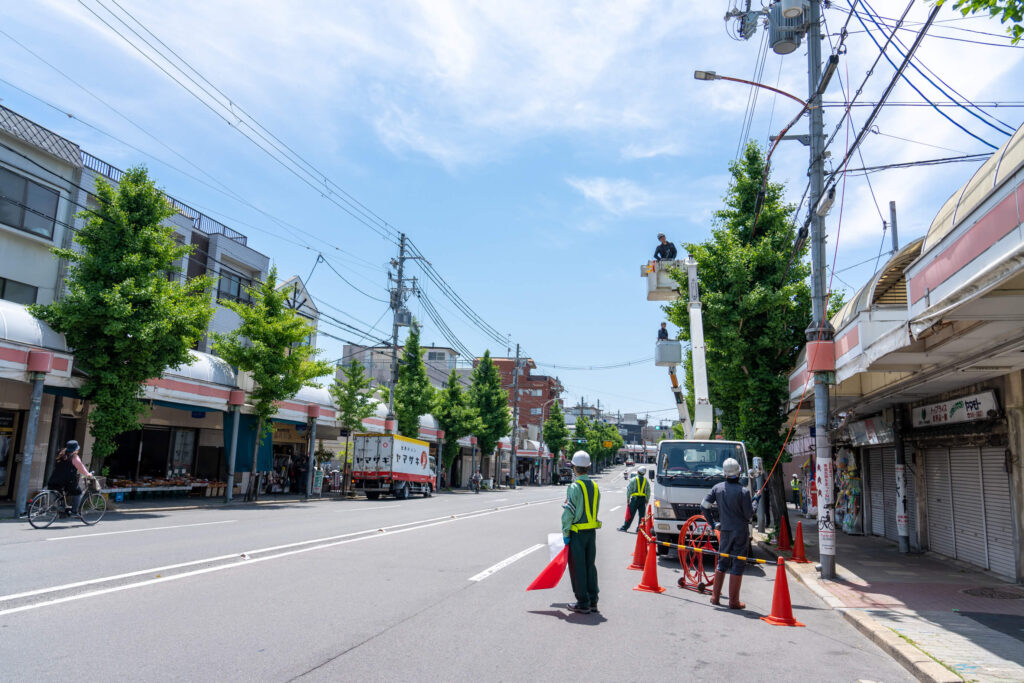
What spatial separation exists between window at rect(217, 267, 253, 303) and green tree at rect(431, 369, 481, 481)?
15.5 m

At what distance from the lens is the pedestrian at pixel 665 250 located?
2344 cm

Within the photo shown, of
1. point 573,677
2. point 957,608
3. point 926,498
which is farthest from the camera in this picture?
point 926,498

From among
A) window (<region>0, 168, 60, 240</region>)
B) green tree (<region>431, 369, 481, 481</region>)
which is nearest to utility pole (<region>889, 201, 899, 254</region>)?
window (<region>0, 168, 60, 240</region>)

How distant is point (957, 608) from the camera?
865 centimetres

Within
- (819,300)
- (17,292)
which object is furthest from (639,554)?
(17,292)

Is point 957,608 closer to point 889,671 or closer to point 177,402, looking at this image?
point 889,671

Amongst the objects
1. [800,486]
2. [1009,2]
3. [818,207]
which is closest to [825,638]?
[1009,2]

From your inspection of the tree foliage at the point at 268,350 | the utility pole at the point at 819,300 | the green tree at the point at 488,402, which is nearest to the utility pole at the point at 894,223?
the utility pole at the point at 819,300

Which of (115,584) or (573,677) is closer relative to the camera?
(573,677)

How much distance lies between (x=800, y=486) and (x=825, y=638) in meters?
25.0

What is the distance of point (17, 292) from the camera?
74.4 ft

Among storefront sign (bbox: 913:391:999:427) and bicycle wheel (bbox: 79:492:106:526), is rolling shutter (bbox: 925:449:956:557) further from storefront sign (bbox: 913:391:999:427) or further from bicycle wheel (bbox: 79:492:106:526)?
bicycle wheel (bbox: 79:492:106:526)

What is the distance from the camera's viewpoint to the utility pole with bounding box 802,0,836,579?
1110 cm

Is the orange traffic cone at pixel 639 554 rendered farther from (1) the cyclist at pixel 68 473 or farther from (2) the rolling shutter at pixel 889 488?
(1) the cyclist at pixel 68 473
